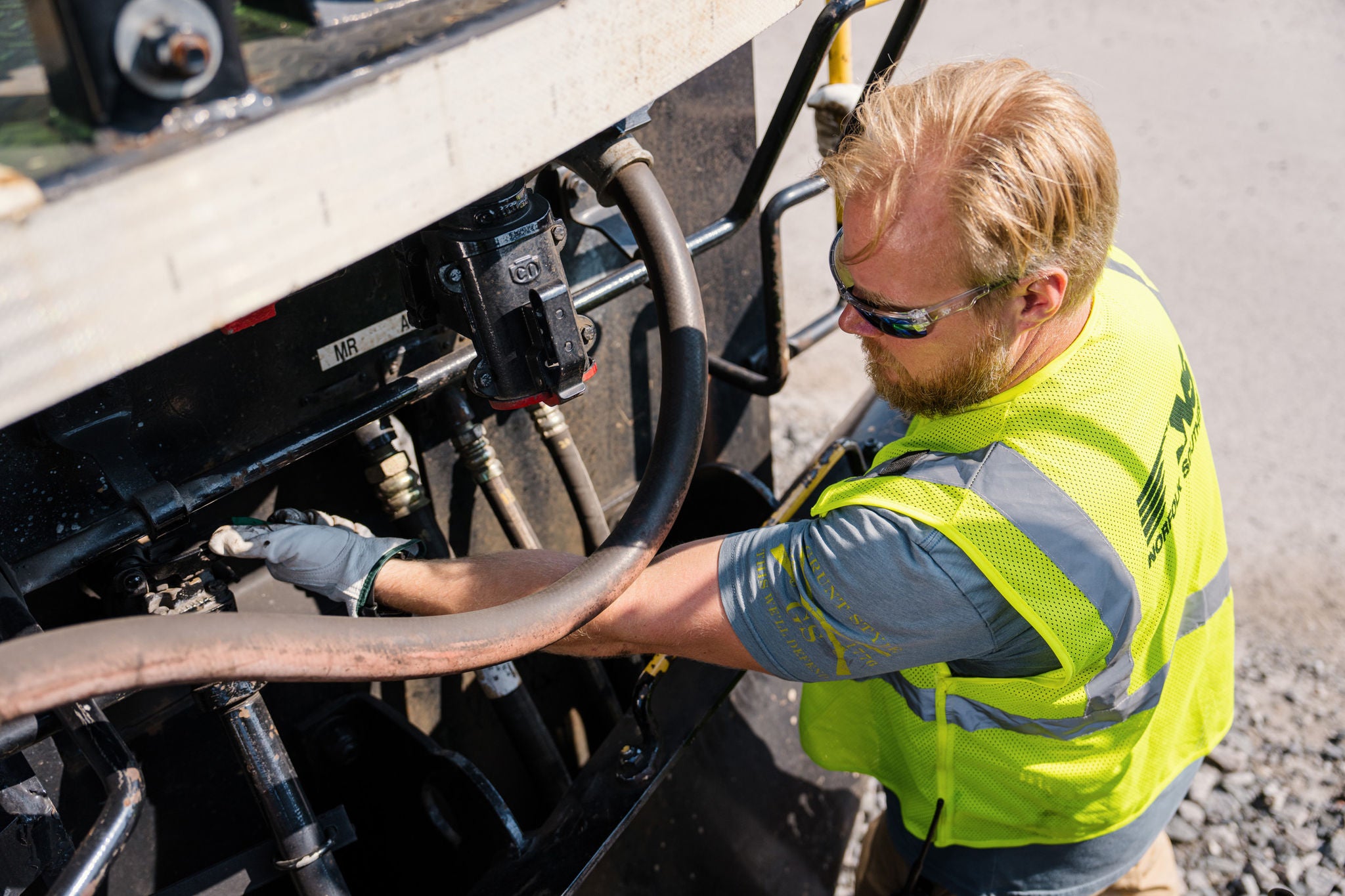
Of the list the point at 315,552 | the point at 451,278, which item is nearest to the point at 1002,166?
the point at 451,278

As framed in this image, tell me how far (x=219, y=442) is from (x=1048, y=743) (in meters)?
1.03

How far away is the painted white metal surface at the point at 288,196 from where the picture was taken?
56 centimetres

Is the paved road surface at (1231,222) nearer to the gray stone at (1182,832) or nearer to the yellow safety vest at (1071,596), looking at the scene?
the yellow safety vest at (1071,596)

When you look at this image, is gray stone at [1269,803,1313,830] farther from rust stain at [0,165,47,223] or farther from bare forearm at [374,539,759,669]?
rust stain at [0,165,47,223]

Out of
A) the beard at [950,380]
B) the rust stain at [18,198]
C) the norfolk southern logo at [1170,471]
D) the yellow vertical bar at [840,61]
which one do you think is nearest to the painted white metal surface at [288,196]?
the rust stain at [18,198]

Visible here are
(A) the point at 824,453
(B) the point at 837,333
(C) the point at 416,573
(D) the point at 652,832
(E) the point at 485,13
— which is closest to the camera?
(E) the point at 485,13

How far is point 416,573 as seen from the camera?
3.67 ft

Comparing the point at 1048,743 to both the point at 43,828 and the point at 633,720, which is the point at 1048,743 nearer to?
the point at 633,720

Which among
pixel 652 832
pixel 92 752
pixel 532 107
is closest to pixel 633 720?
pixel 652 832

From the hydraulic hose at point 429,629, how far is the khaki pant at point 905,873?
0.77 metres

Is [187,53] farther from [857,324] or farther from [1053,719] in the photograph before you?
[1053,719]

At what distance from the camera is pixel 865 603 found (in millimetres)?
1056

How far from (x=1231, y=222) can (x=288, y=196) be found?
445 centimetres

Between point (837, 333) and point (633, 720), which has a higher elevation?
point (633, 720)
